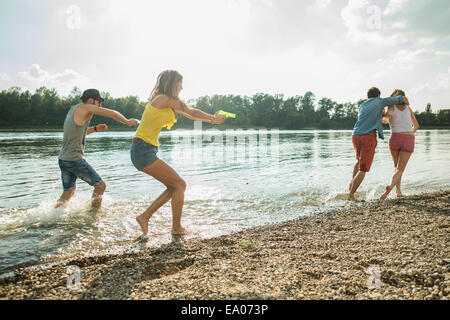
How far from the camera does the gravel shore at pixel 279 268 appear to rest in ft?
8.82

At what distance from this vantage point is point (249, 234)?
4855mm

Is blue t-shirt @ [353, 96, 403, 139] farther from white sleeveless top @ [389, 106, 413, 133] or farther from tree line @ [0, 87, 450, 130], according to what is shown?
tree line @ [0, 87, 450, 130]

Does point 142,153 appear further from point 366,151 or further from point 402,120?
point 402,120

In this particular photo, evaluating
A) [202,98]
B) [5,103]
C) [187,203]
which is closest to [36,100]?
[5,103]

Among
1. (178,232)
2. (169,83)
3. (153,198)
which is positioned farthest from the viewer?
(153,198)

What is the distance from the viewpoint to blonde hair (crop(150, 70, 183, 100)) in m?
4.31

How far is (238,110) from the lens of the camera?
164750mm

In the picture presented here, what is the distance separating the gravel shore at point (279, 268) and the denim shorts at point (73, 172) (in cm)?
242

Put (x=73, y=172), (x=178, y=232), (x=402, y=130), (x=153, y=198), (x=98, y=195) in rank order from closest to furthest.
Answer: (x=178, y=232)
(x=73, y=172)
(x=98, y=195)
(x=402, y=130)
(x=153, y=198)

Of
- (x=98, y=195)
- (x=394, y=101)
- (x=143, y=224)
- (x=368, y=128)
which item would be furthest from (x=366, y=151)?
(x=98, y=195)

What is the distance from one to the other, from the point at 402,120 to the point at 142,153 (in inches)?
240

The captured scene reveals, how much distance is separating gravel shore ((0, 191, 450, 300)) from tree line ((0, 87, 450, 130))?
101 metres
